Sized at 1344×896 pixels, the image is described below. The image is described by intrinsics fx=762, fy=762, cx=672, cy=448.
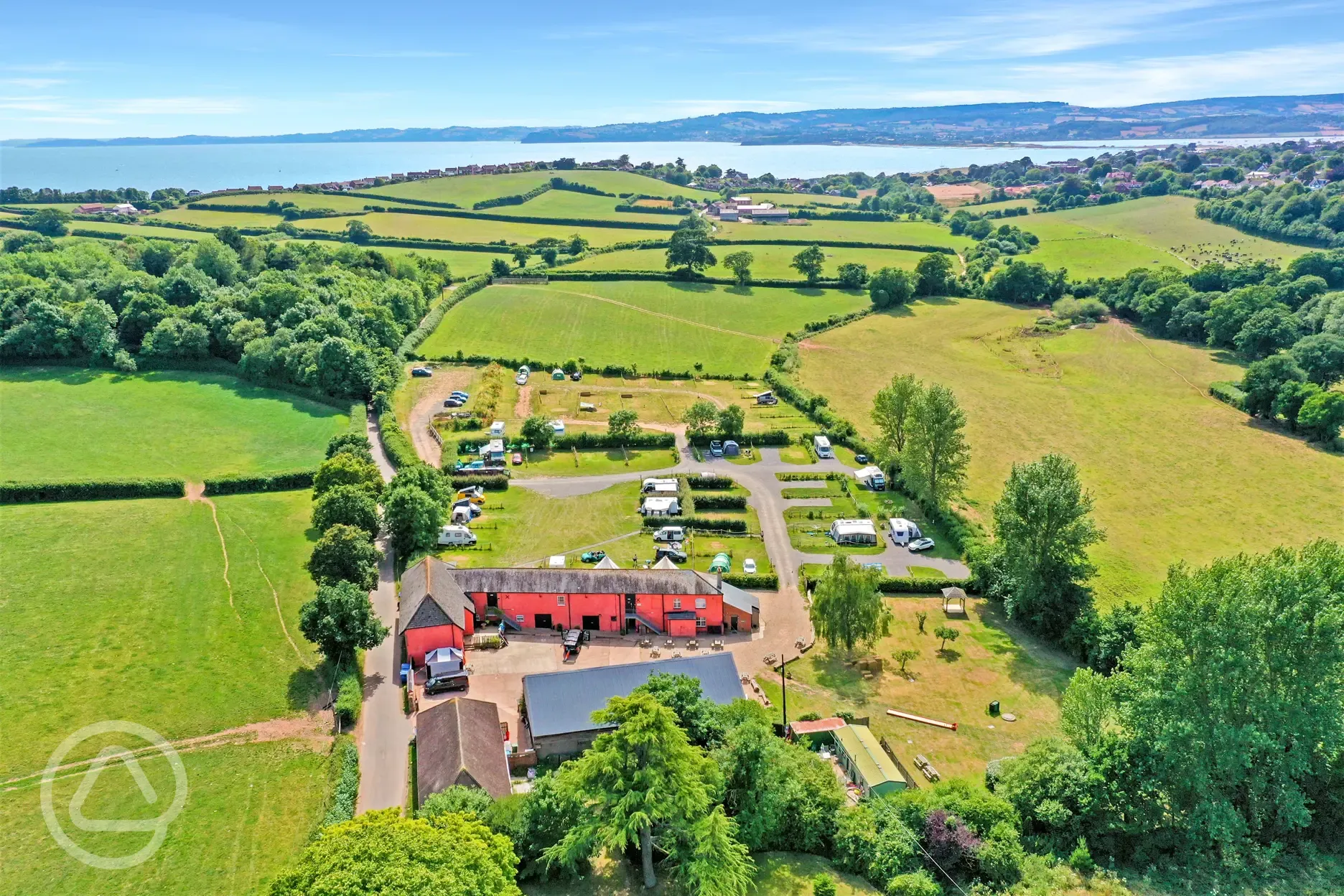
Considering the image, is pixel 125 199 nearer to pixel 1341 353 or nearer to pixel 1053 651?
pixel 1053 651

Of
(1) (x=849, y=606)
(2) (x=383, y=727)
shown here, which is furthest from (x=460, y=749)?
(1) (x=849, y=606)

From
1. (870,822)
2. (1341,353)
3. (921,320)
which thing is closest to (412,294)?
(921,320)

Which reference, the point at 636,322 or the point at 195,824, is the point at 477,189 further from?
the point at 195,824

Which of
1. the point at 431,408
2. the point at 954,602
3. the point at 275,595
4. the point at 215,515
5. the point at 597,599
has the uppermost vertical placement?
the point at 431,408

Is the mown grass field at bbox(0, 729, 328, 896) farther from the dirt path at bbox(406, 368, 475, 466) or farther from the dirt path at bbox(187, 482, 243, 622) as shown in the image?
the dirt path at bbox(406, 368, 475, 466)

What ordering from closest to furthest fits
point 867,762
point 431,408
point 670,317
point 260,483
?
point 867,762
point 260,483
point 431,408
point 670,317

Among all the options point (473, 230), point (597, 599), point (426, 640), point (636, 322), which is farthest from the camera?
point (473, 230)

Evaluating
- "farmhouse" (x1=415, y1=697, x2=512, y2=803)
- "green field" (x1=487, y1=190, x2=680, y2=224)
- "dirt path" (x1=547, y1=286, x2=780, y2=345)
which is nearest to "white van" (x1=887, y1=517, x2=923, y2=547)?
"farmhouse" (x1=415, y1=697, x2=512, y2=803)

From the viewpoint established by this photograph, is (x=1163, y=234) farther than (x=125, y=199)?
No
